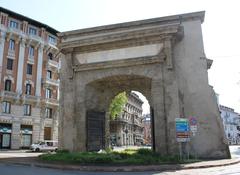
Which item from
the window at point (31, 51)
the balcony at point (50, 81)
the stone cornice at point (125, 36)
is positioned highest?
the window at point (31, 51)

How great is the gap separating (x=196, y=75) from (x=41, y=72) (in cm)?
3203

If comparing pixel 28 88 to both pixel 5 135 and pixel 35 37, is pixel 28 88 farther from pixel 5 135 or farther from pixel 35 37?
pixel 35 37

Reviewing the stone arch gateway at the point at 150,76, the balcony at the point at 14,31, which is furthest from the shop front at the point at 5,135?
the stone arch gateway at the point at 150,76

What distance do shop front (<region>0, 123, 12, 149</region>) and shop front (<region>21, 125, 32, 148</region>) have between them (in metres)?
2.10

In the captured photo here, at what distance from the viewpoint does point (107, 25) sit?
21.6 metres

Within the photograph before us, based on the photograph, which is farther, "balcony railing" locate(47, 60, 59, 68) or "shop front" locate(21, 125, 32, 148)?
"balcony railing" locate(47, 60, 59, 68)

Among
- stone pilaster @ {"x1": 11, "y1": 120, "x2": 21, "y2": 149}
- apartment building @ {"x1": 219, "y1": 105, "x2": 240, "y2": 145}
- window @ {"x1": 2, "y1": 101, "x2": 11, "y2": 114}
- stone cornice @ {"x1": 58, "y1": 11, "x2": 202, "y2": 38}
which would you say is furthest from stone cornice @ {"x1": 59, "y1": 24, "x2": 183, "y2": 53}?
apartment building @ {"x1": 219, "y1": 105, "x2": 240, "y2": 145}

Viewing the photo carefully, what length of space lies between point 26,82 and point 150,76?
28902mm

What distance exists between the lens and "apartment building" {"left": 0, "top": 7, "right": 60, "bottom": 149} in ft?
132

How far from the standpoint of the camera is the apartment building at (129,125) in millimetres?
69562

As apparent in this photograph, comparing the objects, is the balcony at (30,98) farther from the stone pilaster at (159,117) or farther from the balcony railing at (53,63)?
the stone pilaster at (159,117)

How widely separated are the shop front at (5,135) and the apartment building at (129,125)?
26487 millimetres

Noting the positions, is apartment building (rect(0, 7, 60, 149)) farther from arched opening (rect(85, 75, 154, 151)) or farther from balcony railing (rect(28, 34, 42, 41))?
arched opening (rect(85, 75, 154, 151))

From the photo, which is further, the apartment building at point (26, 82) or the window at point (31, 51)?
the window at point (31, 51)
